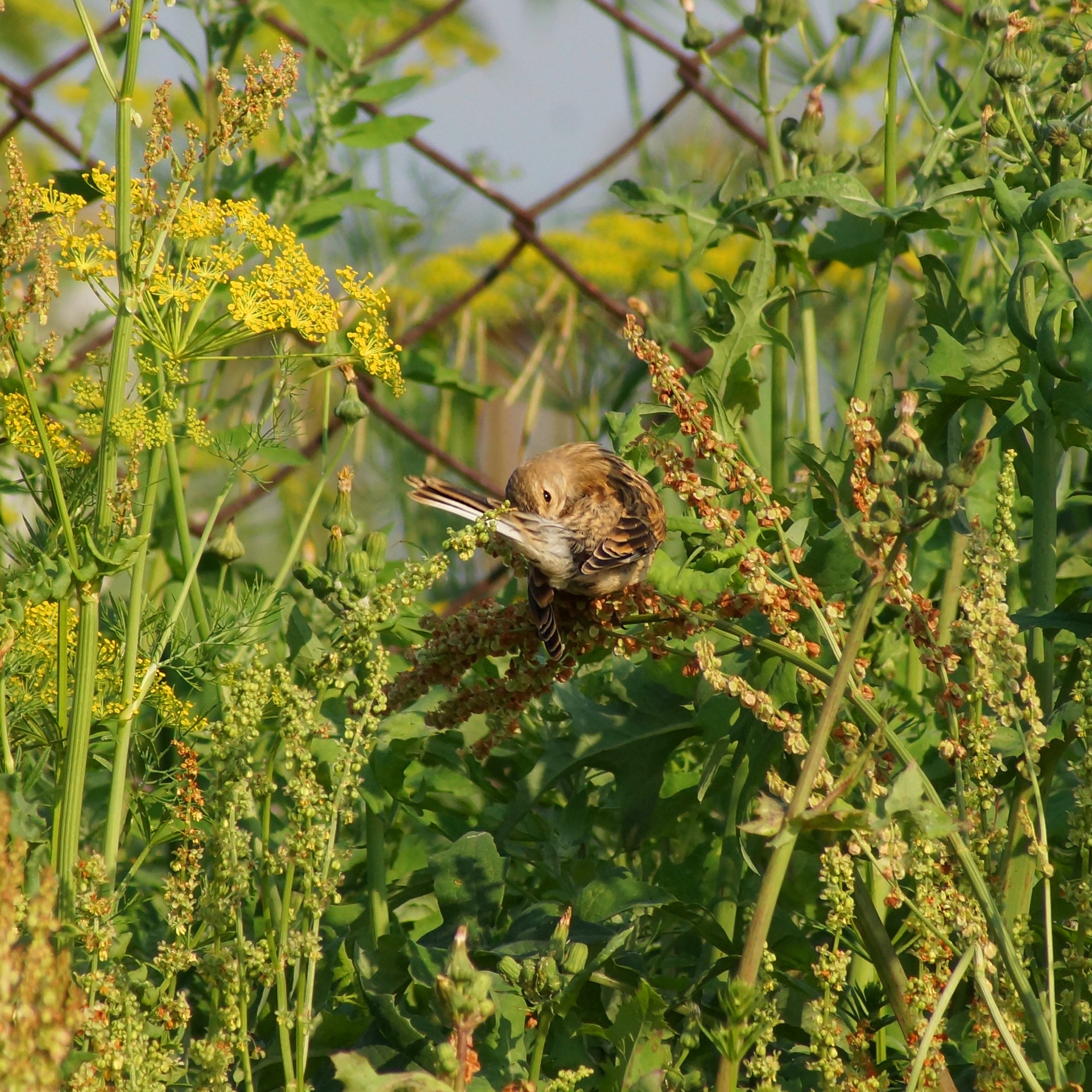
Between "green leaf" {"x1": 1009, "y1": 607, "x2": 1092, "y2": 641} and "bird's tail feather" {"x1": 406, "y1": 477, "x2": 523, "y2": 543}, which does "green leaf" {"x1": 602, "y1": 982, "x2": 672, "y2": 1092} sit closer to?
"green leaf" {"x1": 1009, "y1": 607, "x2": 1092, "y2": 641}

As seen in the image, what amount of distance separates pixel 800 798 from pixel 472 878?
0.60 meters

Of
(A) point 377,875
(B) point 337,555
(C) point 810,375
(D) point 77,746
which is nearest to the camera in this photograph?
(D) point 77,746

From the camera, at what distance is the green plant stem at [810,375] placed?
225cm

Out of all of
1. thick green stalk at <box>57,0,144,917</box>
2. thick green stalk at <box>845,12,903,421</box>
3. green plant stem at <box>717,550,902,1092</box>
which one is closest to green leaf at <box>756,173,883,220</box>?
thick green stalk at <box>845,12,903,421</box>

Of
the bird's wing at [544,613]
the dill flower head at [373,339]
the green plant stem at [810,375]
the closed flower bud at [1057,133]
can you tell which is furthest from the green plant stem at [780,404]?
the dill flower head at [373,339]

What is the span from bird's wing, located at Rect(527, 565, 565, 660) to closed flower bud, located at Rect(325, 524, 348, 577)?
264 millimetres

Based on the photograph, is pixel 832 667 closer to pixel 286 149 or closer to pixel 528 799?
pixel 528 799

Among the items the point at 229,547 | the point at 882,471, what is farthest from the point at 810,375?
the point at 882,471

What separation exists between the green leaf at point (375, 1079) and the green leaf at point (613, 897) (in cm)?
41

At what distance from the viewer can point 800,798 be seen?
46.9 inches

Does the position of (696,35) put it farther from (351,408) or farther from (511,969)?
(511,969)

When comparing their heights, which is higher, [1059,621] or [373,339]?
[373,339]

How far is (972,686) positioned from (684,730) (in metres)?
0.59

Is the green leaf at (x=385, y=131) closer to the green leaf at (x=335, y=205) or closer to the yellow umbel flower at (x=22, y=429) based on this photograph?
the green leaf at (x=335, y=205)
